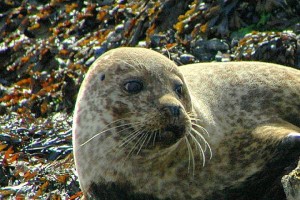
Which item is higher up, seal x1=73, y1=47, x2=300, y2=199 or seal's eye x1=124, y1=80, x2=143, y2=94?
seal's eye x1=124, y1=80, x2=143, y2=94

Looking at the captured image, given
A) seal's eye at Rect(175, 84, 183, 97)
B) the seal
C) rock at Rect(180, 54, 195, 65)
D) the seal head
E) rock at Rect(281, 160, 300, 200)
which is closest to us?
rock at Rect(281, 160, 300, 200)

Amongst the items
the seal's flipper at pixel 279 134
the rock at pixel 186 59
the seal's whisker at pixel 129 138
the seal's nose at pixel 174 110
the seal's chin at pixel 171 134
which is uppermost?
the seal's nose at pixel 174 110

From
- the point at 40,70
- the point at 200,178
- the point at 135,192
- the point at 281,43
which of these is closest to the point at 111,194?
the point at 135,192

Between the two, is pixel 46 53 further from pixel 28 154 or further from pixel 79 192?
pixel 79 192

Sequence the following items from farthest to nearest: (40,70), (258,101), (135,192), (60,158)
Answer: (40,70)
(60,158)
(258,101)
(135,192)

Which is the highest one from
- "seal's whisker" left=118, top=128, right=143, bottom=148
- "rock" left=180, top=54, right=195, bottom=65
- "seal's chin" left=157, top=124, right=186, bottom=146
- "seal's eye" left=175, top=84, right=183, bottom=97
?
"seal's eye" left=175, top=84, right=183, bottom=97

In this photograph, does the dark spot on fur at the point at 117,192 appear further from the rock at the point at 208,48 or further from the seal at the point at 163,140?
the rock at the point at 208,48

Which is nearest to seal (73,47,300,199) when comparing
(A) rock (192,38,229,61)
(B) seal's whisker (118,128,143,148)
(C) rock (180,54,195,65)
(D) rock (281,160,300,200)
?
(B) seal's whisker (118,128,143,148)

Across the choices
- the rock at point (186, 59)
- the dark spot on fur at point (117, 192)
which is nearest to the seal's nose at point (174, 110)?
the dark spot on fur at point (117, 192)

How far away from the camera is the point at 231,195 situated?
23.9 ft

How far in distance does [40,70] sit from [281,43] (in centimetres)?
395

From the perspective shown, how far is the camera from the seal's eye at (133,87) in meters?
7.16

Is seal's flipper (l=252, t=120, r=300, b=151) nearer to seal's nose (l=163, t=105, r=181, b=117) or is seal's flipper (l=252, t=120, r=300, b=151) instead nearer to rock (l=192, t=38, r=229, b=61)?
seal's nose (l=163, t=105, r=181, b=117)

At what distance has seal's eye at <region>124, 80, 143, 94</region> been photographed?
716 centimetres
